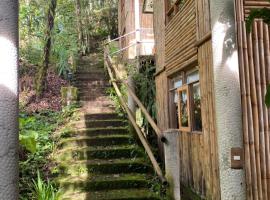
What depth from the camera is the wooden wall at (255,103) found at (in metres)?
3.68

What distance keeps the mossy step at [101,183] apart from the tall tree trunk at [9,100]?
159 inches

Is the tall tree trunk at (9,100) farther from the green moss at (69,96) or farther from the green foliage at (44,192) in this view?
the green moss at (69,96)

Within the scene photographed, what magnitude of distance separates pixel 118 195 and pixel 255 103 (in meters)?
2.61

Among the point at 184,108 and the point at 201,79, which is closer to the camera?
the point at 201,79

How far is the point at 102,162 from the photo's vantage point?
19.7 feet

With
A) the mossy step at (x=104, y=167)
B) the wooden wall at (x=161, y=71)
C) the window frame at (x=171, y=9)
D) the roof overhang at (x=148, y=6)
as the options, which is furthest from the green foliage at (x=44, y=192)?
the roof overhang at (x=148, y=6)

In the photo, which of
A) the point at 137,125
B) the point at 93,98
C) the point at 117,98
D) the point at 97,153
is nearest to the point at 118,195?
the point at 97,153

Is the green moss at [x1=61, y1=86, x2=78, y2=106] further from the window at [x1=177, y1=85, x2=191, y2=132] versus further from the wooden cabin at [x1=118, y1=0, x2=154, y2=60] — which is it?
the window at [x1=177, y1=85, x2=191, y2=132]

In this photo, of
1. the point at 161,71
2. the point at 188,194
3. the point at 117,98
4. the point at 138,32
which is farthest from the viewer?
the point at 138,32

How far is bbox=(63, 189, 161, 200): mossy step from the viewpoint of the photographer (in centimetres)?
497

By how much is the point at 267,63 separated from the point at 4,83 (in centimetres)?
352

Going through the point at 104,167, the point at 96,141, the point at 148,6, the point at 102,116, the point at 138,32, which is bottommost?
the point at 104,167

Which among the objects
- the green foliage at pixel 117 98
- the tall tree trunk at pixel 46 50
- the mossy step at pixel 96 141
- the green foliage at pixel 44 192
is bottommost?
the green foliage at pixel 44 192

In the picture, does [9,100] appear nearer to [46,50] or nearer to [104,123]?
[104,123]
